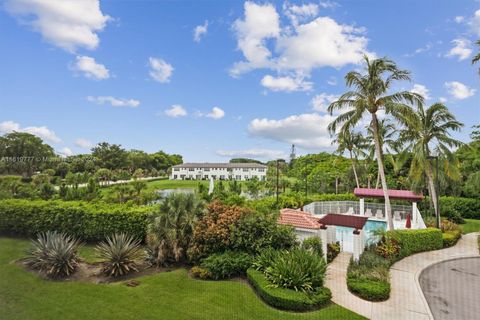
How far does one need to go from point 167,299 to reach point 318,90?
14140 mm

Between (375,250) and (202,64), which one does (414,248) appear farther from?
(202,64)

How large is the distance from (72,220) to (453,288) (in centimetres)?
1625

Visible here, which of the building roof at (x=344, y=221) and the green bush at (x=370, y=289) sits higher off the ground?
the building roof at (x=344, y=221)

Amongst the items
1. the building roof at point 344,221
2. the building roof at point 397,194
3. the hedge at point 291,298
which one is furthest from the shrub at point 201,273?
the building roof at point 397,194

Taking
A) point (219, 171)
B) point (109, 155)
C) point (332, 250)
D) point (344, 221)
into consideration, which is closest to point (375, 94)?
point (344, 221)

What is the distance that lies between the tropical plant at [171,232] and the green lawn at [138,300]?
1.01 metres

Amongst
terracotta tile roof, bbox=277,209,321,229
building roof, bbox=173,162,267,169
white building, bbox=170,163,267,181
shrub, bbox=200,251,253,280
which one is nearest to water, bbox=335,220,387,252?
terracotta tile roof, bbox=277,209,321,229

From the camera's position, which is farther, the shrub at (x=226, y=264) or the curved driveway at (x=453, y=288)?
the shrub at (x=226, y=264)

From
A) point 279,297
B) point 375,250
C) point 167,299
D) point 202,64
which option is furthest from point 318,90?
point 167,299

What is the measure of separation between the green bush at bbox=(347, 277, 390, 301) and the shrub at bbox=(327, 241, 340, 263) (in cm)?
300

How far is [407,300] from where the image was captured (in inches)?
369

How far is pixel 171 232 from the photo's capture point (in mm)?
11000

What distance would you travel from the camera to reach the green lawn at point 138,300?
7.82 m

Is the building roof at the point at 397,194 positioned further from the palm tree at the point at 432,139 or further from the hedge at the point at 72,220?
the hedge at the point at 72,220
